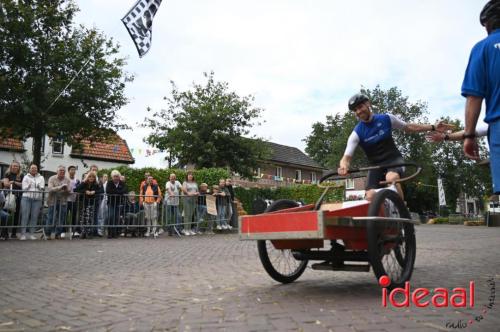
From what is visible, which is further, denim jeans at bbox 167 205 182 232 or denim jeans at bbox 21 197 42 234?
denim jeans at bbox 167 205 182 232

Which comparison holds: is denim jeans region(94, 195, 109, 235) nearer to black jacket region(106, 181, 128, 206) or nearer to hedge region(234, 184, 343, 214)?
black jacket region(106, 181, 128, 206)

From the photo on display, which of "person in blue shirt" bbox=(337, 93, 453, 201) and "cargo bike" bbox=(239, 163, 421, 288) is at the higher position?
"person in blue shirt" bbox=(337, 93, 453, 201)

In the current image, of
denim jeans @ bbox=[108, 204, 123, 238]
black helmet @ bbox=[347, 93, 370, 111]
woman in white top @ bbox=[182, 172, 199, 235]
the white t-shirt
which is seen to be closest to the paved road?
black helmet @ bbox=[347, 93, 370, 111]

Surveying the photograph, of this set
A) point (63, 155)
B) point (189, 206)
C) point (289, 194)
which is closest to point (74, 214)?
point (189, 206)

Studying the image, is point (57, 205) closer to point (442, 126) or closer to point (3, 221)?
point (3, 221)

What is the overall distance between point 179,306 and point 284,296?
98 cm

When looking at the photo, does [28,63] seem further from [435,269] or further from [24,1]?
[435,269]

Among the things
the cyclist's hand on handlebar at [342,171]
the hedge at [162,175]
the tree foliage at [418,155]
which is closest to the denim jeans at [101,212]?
the hedge at [162,175]

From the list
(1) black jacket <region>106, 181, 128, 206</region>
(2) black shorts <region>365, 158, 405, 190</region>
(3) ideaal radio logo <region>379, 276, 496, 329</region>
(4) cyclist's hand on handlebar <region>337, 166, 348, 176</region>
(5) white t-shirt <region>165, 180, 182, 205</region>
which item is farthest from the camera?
(5) white t-shirt <region>165, 180, 182, 205</region>

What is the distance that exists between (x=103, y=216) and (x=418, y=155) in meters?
47.3

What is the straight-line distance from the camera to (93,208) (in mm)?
12586

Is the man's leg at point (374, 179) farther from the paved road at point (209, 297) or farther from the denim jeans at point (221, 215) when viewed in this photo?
the denim jeans at point (221, 215)

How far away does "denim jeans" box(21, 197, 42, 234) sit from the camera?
11.4 meters

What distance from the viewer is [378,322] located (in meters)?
3.02
